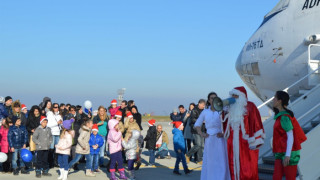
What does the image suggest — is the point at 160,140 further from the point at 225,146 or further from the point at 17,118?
the point at 225,146

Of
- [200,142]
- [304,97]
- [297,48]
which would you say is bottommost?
[200,142]

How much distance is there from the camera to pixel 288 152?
5188 mm

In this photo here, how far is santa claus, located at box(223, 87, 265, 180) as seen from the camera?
230 inches

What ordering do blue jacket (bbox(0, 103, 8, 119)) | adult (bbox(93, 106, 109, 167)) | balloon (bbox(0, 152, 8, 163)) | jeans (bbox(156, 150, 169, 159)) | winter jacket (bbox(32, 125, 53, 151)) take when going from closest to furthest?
balloon (bbox(0, 152, 8, 163)) → winter jacket (bbox(32, 125, 53, 151)) → blue jacket (bbox(0, 103, 8, 119)) → adult (bbox(93, 106, 109, 167)) → jeans (bbox(156, 150, 169, 159))

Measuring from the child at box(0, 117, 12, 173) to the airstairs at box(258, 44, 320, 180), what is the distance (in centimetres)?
608

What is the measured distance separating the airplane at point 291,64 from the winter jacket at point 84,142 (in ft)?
13.4

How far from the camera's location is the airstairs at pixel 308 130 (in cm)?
623

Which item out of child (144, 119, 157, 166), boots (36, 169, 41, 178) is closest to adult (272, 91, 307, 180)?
boots (36, 169, 41, 178)

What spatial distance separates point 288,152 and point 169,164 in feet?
21.8

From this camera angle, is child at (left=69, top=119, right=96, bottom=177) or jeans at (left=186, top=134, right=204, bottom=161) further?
jeans at (left=186, top=134, right=204, bottom=161)

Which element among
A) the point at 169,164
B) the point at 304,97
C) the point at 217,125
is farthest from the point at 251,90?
the point at 217,125

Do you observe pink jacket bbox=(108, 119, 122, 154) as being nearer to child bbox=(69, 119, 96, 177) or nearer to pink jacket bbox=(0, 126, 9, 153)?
child bbox=(69, 119, 96, 177)

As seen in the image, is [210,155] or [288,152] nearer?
[288,152]

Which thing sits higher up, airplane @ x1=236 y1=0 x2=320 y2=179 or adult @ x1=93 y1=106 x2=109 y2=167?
airplane @ x1=236 y1=0 x2=320 y2=179
